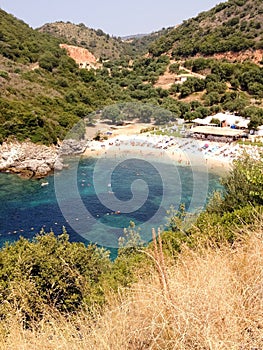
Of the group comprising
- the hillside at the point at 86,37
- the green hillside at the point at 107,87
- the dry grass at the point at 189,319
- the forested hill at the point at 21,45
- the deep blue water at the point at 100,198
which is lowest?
the deep blue water at the point at 100,198

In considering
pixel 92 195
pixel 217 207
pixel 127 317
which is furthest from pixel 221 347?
pixel 92 195

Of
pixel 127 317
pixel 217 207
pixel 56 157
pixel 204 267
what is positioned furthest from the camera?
pixel 56 157

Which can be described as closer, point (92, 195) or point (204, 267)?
point (204, 267)

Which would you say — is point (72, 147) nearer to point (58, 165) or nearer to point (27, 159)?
point (58, 165)

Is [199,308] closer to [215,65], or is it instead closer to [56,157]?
[56,157]

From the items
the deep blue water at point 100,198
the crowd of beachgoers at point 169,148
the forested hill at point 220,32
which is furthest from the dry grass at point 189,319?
the forested hill at point 220,32

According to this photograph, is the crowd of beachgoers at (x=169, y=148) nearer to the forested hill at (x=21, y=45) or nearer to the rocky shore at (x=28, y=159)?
the rocky shore at (x=28, y=159)

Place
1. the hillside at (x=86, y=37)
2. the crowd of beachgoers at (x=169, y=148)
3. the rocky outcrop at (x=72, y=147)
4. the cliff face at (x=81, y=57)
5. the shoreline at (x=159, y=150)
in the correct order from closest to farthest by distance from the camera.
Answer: the shoreline at (x=159, y=150)
the crowd of beachgoers at (x=169, y=148)
the rocky outcrop at (x=72, y=147)
the cliff face at (x=81, y=57)
the hillside at (x=86, y=37)
